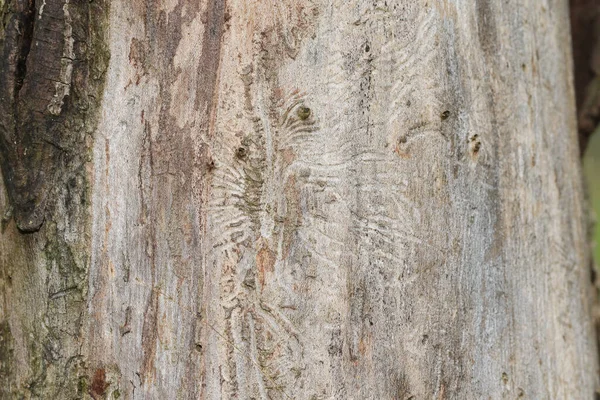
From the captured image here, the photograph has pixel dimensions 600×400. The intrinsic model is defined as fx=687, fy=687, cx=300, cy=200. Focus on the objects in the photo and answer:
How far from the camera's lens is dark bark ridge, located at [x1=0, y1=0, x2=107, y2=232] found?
4.31 ft

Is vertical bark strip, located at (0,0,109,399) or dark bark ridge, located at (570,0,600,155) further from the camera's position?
dark bark ridge, located at (570,0,600,155)

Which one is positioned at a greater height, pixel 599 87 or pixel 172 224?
pixel 599 87

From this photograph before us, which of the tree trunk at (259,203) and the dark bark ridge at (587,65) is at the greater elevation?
the dark bark ridge at (587,65)

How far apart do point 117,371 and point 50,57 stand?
2.02 ft

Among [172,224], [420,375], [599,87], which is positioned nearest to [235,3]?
[172,224]

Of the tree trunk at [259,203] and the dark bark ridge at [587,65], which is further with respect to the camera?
the dark bark ridge at [587,65]

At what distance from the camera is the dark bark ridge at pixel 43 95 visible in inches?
51.7

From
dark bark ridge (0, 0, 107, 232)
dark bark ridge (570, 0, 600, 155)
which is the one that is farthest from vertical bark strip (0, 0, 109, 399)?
dark bark ridge (570, 0, 600, 155)

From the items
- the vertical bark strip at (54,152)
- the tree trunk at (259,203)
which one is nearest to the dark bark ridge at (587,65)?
the tree trunk at (259,203)

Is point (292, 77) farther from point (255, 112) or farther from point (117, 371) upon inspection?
point (117, 371)

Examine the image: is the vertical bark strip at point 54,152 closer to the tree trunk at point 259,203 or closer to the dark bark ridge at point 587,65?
the tree trunk at point 259,203

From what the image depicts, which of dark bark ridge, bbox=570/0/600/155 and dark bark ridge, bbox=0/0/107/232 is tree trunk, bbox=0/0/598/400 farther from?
dark bark ridge, bbox=570/0/600/155

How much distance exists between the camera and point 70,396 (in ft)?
4.35

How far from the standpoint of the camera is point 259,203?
49.4 inches
